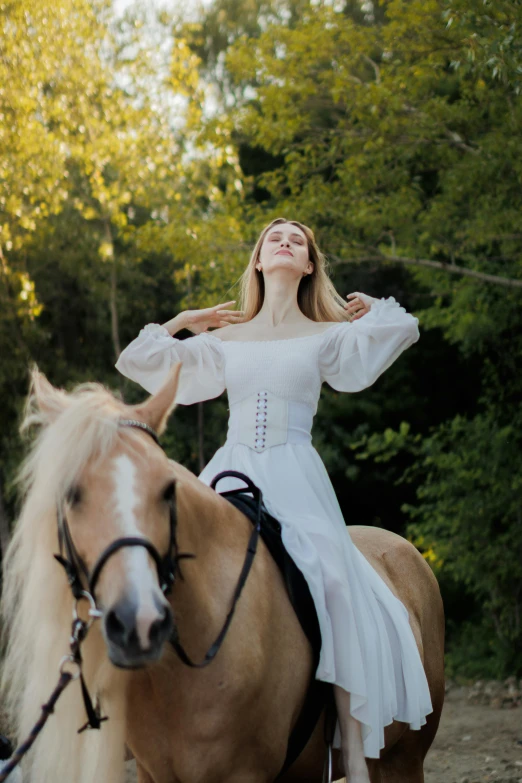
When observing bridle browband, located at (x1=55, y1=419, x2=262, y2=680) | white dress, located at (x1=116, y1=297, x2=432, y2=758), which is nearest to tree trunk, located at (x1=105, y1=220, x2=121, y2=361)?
white dress, located at (x1=116, y1=297, x2=432, y2=758)

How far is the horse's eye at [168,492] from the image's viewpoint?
2.40 meters

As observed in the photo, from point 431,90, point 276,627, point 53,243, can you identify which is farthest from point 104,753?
point 53,243

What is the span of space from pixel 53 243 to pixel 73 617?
14.6 meters

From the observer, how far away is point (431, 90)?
10.1m

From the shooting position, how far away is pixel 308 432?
137 inches

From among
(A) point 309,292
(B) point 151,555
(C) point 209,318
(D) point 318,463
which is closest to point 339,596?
(D) point 318,463

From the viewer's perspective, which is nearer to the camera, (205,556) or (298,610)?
(205,556)

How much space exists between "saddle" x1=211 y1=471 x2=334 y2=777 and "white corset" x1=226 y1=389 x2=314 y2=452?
251 mm

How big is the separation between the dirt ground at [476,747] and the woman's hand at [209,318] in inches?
160

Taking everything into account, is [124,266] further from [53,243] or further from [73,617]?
[73,617]

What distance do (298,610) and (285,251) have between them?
1.51 m

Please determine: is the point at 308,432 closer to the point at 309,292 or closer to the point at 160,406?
the point at 309,292

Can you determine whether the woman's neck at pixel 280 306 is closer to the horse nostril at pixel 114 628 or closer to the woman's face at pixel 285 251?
the woman's face at pixel 285 251

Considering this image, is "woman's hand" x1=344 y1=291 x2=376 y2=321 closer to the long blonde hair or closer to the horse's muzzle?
the long blonde hair
